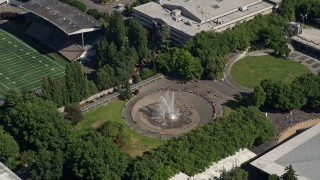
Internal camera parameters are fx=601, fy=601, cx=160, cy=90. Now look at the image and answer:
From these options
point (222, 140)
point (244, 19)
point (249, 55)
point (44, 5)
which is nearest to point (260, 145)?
point (222, 140)

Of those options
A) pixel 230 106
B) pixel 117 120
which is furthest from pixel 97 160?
pixel 230 106

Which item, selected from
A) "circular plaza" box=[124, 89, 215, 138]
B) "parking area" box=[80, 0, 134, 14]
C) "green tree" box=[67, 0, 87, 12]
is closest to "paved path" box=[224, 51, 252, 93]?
"circular plaza" box=[124, 89, 215, 138]

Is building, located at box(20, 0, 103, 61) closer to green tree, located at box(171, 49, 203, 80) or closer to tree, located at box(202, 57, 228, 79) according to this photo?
green tree, located at box(171, 49, 203, 80)

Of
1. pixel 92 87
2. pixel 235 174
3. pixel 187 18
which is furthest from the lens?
pixel 187 18

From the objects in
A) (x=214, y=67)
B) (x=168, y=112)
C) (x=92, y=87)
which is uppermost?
(x=214, y=67)

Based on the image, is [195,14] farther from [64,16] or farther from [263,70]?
[64,16]

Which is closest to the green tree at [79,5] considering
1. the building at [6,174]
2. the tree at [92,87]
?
the tree at [92,87]

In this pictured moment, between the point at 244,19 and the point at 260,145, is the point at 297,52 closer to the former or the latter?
the point at 244,19
